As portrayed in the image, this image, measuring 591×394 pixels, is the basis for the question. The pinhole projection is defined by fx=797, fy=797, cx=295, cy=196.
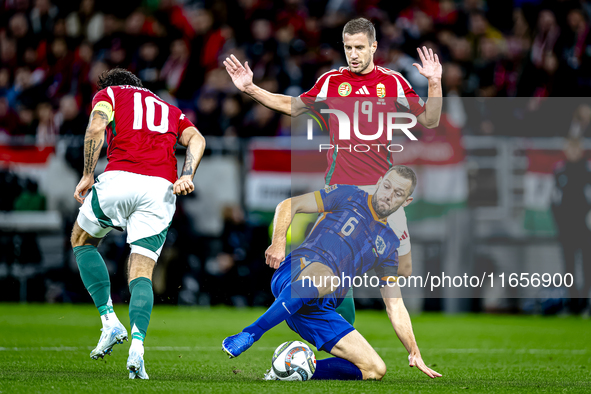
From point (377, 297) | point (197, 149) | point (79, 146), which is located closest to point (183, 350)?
point (197, 149)

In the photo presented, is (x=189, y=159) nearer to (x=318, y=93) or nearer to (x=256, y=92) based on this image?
(x=256, y=92)

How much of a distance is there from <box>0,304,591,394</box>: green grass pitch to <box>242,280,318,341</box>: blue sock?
345 mm

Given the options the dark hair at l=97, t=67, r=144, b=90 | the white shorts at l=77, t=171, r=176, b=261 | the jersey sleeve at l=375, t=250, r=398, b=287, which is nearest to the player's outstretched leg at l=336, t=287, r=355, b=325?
the jersey sleeve at l=375, t=250, r=398, b=287

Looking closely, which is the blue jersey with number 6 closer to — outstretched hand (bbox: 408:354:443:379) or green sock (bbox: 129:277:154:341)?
outstretched hand (bbox: 408:354:443:379)

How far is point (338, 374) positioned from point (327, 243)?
0.89 m

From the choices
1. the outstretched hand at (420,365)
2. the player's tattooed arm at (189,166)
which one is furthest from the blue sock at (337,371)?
the player's tattooed arm at (189,166)

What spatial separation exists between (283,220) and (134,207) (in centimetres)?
106

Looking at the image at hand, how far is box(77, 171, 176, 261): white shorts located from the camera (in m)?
5.55

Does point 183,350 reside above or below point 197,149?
below

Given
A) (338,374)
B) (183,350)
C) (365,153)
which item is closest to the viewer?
(338,374)

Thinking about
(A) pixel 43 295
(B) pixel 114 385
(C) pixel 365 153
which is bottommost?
(A) pixel 43 295

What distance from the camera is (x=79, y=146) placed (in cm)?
1091

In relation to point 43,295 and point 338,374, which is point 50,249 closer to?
point 43,295

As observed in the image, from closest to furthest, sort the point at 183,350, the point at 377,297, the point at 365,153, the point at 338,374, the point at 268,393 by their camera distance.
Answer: the point at 268,393, the point at 338,374, the point at 365,153, the point at 183,350, the point at 377,297
